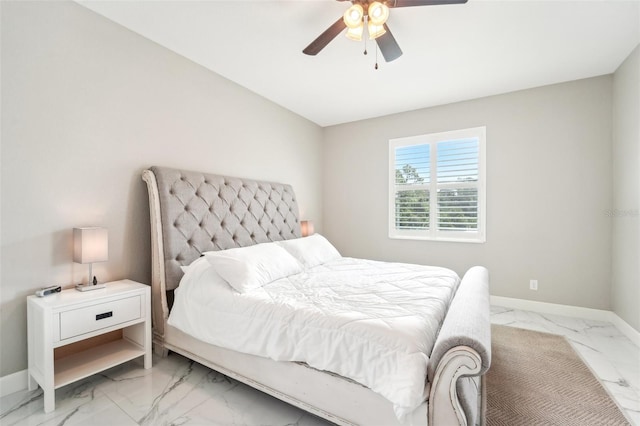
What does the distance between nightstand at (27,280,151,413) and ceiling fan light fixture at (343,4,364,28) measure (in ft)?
7.39

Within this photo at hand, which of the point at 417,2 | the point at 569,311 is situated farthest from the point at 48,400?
the point at 569,311

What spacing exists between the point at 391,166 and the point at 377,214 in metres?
0.73

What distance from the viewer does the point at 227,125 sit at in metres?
3.08

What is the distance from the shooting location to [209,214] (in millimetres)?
2607

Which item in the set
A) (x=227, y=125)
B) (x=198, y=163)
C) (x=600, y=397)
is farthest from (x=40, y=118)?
(x=600, y=397)

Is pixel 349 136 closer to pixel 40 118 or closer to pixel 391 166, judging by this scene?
pixel 391 166

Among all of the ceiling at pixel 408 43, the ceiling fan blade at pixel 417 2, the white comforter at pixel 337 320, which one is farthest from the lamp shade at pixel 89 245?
the ceiling fan blade at pixel 417 2

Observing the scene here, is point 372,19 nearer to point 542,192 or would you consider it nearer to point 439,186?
point 439,186

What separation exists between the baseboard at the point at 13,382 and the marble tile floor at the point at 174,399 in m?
0.03

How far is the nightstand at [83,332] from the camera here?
163 cm

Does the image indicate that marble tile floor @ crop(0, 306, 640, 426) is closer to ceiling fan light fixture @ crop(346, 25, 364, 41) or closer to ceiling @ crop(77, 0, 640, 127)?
ceiling fan light fixture @ crop(346, 25, 364, 41)

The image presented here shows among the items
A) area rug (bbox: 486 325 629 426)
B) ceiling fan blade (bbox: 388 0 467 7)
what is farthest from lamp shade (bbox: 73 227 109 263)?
area rug (bbox: 486 325 629 426)

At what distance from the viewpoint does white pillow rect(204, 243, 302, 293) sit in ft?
6.47

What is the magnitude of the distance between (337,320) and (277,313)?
372 millimetres
